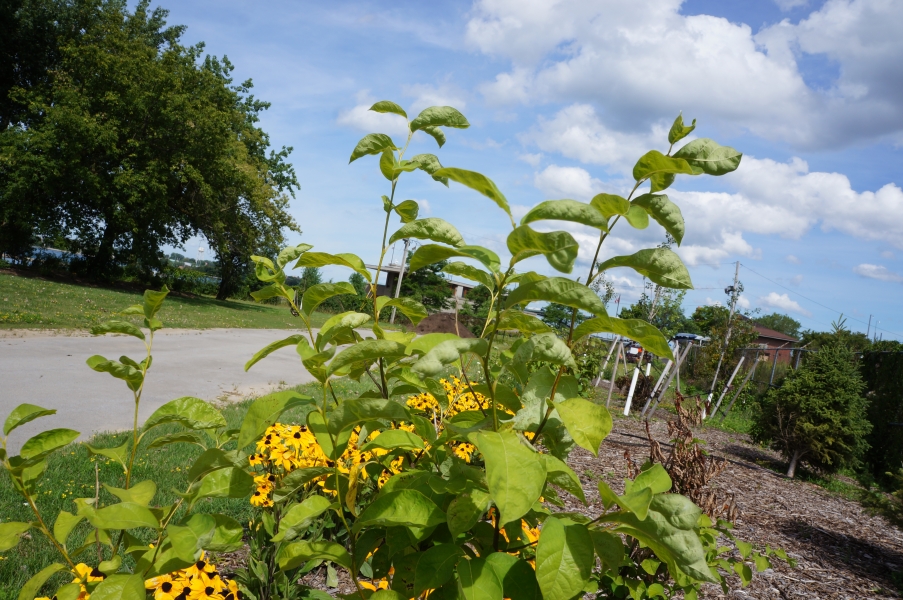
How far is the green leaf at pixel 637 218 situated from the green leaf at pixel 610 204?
0.02m

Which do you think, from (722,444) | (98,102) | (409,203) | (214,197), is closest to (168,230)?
Answer: (214,197)

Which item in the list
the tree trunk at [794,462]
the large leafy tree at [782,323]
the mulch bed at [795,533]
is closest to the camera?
the mulch bed at [795,533]

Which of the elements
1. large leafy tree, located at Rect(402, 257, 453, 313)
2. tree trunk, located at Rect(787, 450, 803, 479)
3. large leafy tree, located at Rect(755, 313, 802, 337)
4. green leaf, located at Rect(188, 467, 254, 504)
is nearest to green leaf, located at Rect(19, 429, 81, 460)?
green leaf, located at Rect(188, 467, 254, 504)

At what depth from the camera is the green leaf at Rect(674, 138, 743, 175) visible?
91 cm

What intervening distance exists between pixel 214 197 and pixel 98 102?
544cm

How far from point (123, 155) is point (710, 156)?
2698cm

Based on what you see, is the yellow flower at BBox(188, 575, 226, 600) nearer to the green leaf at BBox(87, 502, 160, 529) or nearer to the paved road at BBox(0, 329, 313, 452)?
the green leaf at BBox(87, 502, 160, 529)

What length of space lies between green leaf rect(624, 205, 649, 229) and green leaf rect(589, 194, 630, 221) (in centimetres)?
2

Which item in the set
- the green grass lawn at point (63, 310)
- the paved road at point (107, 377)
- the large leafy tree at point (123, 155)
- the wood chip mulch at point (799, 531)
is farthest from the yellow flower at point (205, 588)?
the large leafy tree at point (123, 155)

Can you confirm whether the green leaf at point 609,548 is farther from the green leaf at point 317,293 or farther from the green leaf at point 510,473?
the green leaf at point 317,293

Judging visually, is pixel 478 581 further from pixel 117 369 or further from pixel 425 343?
pixel 117 369

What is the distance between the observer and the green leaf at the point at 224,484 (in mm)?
985

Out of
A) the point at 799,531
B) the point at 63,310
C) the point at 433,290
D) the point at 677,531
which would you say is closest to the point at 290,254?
the point at 677,531

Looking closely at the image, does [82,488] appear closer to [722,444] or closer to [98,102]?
[722,444]
